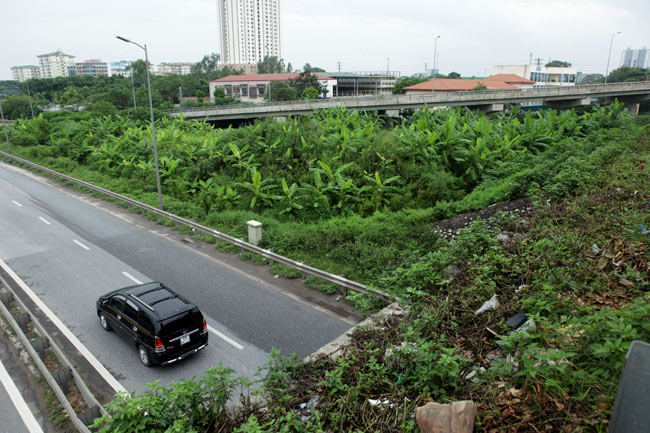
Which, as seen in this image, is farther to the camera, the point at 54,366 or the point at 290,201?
the point at 290,201

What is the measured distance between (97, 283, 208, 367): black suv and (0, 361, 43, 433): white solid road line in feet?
6.83

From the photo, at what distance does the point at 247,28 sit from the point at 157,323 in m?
189

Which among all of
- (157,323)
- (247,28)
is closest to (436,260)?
(157,323)

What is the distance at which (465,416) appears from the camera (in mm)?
4734

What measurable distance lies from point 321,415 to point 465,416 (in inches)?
74.2

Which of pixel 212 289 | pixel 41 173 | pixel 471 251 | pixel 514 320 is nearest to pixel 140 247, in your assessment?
pixel 212 289

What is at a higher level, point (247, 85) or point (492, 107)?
point (247, 85)

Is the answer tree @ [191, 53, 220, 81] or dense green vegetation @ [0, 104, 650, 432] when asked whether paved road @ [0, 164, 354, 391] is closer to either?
dense green vegetation @ [0, 104, 650, 432]

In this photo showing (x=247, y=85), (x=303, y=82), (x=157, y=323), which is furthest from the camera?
(x=247, y=85)

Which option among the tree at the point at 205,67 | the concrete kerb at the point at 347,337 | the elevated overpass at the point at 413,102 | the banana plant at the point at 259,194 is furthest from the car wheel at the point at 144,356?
the tree at the point at 205,67

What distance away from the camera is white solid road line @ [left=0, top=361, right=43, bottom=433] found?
24.2 feet

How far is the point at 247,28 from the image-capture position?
177125 mm

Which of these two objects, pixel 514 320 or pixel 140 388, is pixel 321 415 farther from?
pixel 140 388

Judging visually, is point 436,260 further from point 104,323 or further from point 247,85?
point 247,85
